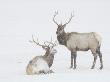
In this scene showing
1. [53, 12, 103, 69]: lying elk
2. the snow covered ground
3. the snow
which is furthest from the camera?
[53, 12, 103, 69]: lying elk

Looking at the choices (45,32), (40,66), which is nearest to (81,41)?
(40,66)

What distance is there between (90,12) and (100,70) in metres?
27.0

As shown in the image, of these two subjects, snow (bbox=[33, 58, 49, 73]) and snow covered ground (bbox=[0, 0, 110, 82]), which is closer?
snow covered ground (bbox=[0, 0, 110, 82])

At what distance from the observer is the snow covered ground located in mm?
14867

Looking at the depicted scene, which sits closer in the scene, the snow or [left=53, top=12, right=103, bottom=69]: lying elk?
the snow

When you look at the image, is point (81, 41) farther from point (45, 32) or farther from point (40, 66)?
point (45, 32)

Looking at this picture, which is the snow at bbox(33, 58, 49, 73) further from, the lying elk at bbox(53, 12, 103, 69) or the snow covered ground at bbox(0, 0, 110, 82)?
the lying elk at bbox(53, 12, 103, 69)

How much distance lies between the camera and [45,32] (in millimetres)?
33094

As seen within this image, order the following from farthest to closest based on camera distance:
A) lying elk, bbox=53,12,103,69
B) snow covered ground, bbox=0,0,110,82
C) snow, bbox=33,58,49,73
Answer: lying elk, bbox=53,12,103,69 < snow, bbox=33,58,49,73 < snow covered ground, bbox=0,0,110,82

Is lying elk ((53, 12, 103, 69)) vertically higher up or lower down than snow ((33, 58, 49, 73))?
higher up

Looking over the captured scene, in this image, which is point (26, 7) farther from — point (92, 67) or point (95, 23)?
point (92, 67)

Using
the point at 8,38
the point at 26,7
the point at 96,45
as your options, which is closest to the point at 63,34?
the point at 96,45

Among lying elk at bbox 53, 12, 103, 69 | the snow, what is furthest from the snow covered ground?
lying elk at bbox 53, 12, 103, 69

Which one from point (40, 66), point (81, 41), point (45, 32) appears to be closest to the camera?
point (40, 66)
